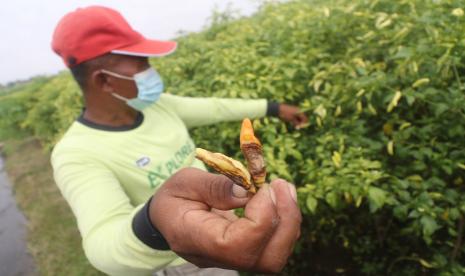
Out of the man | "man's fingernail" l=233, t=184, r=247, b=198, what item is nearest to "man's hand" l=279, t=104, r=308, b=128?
the man

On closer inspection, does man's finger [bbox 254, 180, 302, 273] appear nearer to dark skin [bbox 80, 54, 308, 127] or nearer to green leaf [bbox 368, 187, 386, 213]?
green leaf [bbox 368, 187, 386, 213]

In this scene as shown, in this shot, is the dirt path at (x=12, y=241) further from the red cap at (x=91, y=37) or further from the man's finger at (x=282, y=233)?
the man's finger at (x=282, y=233)

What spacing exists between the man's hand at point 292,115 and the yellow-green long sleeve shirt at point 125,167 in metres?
0.12

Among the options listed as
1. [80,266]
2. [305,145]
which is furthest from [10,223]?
[305,145]

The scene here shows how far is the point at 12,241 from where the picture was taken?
521 cm

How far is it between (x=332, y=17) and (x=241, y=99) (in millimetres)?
782

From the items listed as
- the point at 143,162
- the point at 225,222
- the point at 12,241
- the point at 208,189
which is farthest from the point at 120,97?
the point at 12,241

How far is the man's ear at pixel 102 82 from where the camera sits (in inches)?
74.5

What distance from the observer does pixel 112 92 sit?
1.93m

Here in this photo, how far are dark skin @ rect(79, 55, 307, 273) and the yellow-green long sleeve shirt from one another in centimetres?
21

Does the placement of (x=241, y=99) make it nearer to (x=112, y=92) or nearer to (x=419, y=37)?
(x=112, y=92)

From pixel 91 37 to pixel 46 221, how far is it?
14.1 feet

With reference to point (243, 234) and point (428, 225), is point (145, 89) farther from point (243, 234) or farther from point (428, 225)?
point (428, 225)

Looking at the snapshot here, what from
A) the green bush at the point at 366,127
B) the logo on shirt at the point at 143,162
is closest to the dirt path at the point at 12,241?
the green bush at the point at 366,127
